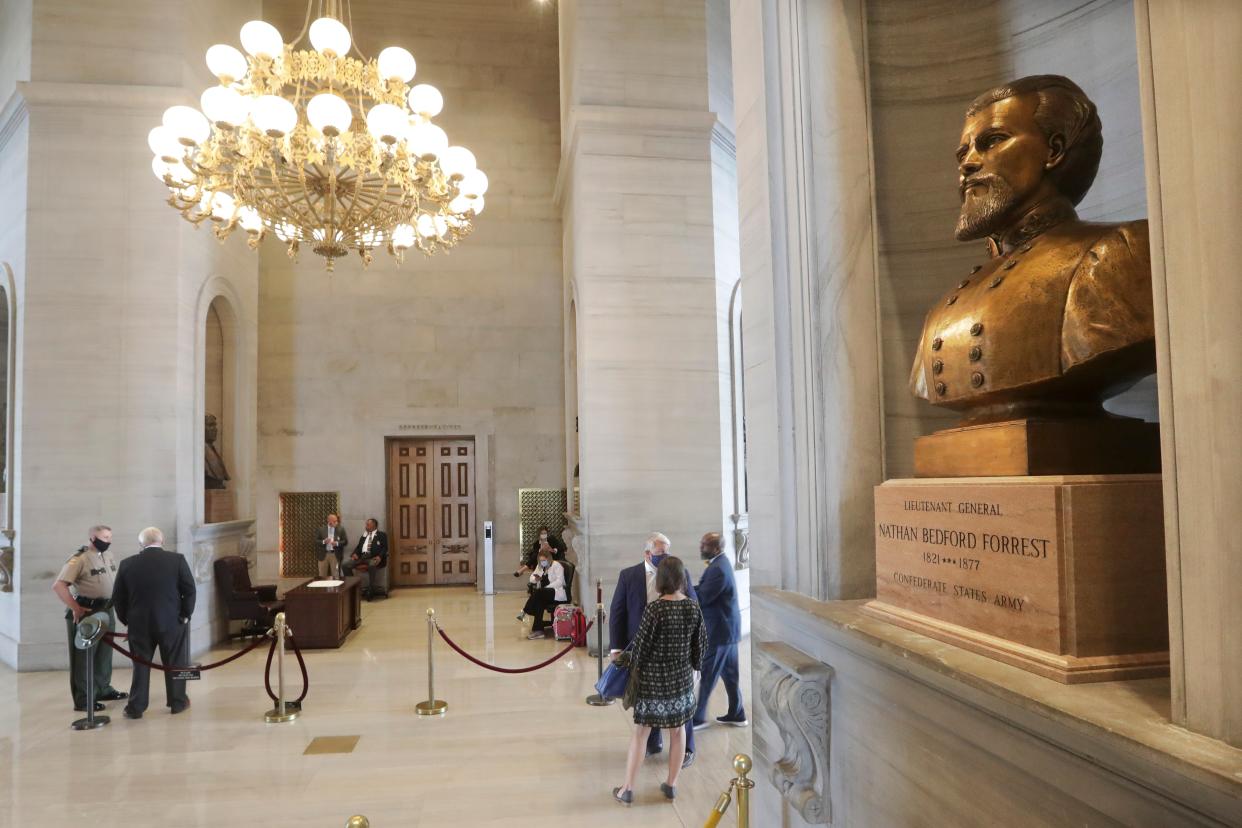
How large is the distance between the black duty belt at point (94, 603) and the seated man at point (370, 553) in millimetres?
6123

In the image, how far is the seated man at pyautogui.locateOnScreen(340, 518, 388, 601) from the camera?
1344 centimetres

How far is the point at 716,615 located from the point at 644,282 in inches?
205

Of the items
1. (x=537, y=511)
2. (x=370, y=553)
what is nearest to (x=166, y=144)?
(x=370, y=553)

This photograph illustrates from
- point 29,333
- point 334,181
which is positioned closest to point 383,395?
point 29,333

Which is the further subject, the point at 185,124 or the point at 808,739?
the point at 185,124

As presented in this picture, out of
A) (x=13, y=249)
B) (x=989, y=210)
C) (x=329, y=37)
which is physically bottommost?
(x=989, y=210)

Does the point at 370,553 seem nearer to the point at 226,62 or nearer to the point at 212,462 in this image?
the point at 212,462

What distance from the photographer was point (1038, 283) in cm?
201

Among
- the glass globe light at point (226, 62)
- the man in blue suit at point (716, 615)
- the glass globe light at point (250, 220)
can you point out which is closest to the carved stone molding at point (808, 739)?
the man in blue suit at point (716, 615)

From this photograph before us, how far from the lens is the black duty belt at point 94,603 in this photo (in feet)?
23.7

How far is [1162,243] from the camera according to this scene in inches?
55.9

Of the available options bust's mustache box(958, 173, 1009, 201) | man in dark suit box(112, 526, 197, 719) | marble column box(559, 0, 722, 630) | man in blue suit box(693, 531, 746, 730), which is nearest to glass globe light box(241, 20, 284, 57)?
marble column box(559, 0, 722, 630)

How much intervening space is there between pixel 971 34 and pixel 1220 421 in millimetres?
2585

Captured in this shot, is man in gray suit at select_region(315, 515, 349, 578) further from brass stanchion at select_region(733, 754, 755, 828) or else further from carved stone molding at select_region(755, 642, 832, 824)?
carved stone molding at select_region(755, 642, 832, 824)
